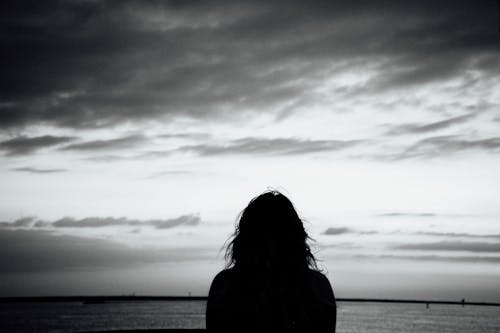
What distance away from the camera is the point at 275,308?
85.6 inches

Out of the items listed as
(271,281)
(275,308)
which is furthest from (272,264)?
(275,308)

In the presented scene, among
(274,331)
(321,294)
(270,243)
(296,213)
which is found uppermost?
(296,213)

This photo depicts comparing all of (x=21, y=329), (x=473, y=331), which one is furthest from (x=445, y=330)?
(x=21, y=329)

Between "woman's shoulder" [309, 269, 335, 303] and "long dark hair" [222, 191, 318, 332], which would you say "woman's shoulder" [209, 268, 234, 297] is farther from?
"woman's shoulder" [309, 269, 335, 303]

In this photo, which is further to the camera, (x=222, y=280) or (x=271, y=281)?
(x=222, y=280)

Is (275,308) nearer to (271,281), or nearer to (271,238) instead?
(271,281)

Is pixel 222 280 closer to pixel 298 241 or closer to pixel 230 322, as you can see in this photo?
pixel 230 322

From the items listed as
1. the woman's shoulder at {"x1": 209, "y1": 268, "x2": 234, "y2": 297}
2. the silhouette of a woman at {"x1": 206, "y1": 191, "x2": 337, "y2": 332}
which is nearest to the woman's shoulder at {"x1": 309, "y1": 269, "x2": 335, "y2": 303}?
the silhouette of a woman at {"x1": 206, "y1": 191, "x2": 337, "y2": 332}

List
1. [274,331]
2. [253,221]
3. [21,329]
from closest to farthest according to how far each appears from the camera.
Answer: [274,331] → [253,221] → [21,329]

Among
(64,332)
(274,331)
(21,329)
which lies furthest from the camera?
(21,329)

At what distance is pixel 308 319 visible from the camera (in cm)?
219

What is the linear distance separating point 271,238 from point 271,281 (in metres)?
0.20

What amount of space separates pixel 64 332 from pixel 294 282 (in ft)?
352

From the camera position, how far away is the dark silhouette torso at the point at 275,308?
217cm
